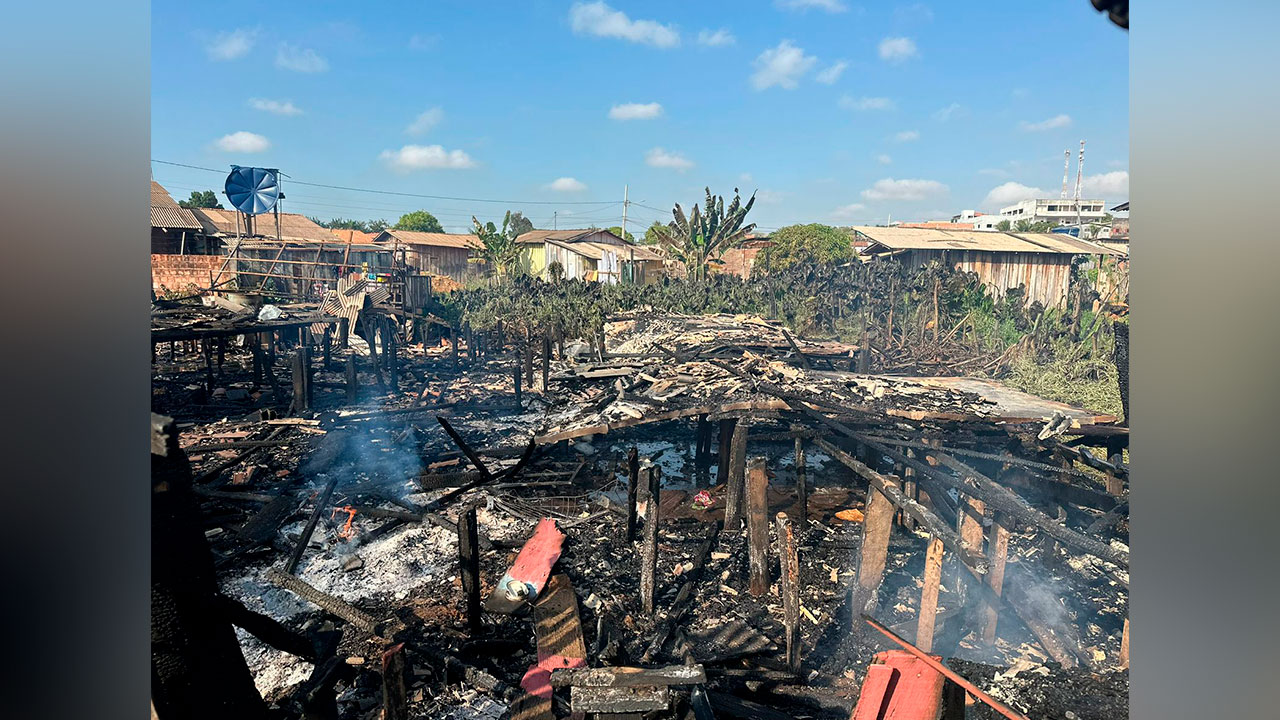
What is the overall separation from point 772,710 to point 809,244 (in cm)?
2951

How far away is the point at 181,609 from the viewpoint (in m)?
1.87

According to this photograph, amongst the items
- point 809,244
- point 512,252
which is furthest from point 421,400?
point 809,244

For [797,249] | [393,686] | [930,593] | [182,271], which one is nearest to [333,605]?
[393,686]

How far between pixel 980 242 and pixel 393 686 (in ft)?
75.6

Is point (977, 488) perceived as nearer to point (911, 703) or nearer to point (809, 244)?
point (911, 703)

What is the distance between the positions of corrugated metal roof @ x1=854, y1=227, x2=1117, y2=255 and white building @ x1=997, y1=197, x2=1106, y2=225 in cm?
3095

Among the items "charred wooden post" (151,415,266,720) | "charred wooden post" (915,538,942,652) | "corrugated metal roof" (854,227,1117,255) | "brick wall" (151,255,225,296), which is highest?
"corrugated metal roof" (854,227,1117,255)

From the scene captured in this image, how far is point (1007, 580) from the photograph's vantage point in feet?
21.3

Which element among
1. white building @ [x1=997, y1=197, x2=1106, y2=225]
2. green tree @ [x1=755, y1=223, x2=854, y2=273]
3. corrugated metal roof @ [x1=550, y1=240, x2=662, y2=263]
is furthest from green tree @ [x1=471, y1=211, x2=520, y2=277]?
white building @ [x1=997, y1=197, x2=1106, y2=225]

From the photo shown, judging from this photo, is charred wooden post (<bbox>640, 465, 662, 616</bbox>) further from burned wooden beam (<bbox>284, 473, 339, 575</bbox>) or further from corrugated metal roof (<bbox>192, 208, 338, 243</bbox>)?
corrugated metal roof (<bbox>192, 208, 338, 243</bbox>)

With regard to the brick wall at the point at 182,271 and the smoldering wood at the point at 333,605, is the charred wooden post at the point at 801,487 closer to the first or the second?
the smoldering wood at the point at 333,605

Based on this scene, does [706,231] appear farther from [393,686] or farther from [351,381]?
[393,686]

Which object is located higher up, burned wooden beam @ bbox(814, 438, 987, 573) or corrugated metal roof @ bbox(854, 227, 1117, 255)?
corrugated metal roof @ bbox(854, 227, 1117, 255)

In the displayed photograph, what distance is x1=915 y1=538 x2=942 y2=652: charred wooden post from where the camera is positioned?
15.8 feet
